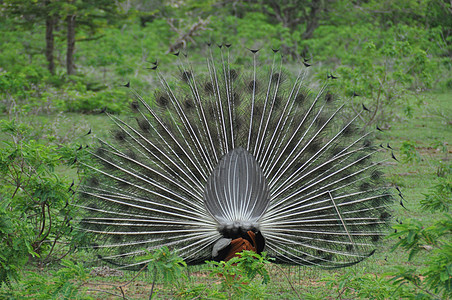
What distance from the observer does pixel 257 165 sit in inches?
210

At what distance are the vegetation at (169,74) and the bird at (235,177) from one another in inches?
10.3

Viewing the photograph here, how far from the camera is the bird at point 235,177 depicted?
16.2 feet

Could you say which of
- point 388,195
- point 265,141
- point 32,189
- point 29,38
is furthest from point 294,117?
point 29,38

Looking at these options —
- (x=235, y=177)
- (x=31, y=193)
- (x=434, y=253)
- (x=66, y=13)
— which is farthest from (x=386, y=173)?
(x=66, y=13)

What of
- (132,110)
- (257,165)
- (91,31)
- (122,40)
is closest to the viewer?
(257,165)

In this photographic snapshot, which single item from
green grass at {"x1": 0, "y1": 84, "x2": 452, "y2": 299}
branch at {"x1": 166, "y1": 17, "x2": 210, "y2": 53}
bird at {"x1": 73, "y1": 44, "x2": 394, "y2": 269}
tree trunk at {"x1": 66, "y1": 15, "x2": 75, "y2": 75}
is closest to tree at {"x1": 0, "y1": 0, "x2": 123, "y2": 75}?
tree trunk at {"x1": 66, "y1": 15, "x2": 75, "y2": 75}

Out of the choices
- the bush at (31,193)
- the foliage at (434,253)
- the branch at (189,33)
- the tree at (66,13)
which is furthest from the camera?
the branch at (189,33)

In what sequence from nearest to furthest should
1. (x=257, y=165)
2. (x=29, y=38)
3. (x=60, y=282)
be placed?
(x=60, y=282), (x=257, y=165), (x=29, y=38)

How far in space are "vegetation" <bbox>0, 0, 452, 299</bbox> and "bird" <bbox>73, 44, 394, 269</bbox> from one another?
26 cm

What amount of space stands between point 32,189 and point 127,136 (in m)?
1.02

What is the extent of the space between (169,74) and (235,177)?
16.5 ft

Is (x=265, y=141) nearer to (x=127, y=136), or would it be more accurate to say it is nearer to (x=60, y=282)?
(x=127, y=136)

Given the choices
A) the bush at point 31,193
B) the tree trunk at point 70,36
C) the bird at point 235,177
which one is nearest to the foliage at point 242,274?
the bird at point 235,177

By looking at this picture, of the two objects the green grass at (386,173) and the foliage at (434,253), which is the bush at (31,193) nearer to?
the green grass at (386,173)
